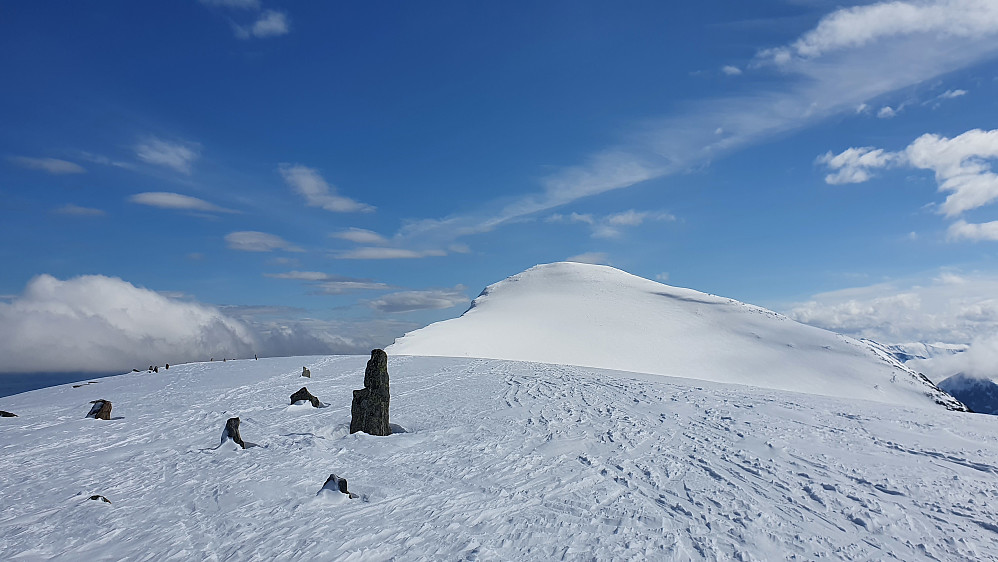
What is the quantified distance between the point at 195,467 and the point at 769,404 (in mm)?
16942

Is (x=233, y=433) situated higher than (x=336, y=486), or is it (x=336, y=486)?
(x=233, y=433)

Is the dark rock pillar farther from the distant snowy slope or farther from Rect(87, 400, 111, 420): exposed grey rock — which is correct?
the distant snowy slope

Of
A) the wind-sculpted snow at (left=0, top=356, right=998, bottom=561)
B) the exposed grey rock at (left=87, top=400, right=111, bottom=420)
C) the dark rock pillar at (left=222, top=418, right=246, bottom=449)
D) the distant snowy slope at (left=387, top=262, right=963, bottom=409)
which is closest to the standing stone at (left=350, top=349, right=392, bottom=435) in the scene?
the wind-sculpted snow at (left=0, top=356, right=998, bottom=561)

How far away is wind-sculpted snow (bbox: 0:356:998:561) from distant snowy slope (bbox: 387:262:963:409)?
29.9 m

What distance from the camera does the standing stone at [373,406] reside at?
13.4 meters

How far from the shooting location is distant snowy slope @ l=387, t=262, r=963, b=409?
4495 centimetres

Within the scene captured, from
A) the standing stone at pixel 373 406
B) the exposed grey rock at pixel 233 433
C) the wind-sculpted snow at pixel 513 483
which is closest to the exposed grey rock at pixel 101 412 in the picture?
the wind-sculpted snow at pixel 513 483

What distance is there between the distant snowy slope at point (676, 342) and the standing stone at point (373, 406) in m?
30.4

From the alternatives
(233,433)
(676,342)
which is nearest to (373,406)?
(233,433)

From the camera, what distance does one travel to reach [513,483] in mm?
9172

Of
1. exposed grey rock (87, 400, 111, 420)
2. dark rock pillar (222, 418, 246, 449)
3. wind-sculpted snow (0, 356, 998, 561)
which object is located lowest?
wind-sculpted snow (0, 356, 998, 561)

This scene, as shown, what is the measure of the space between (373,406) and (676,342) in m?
48.6

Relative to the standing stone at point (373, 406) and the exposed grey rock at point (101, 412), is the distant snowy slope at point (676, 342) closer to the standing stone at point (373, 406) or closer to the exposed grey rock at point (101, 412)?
the exposed grey rock at point (101, 412)

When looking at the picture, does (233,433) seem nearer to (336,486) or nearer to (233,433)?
(233,433)
